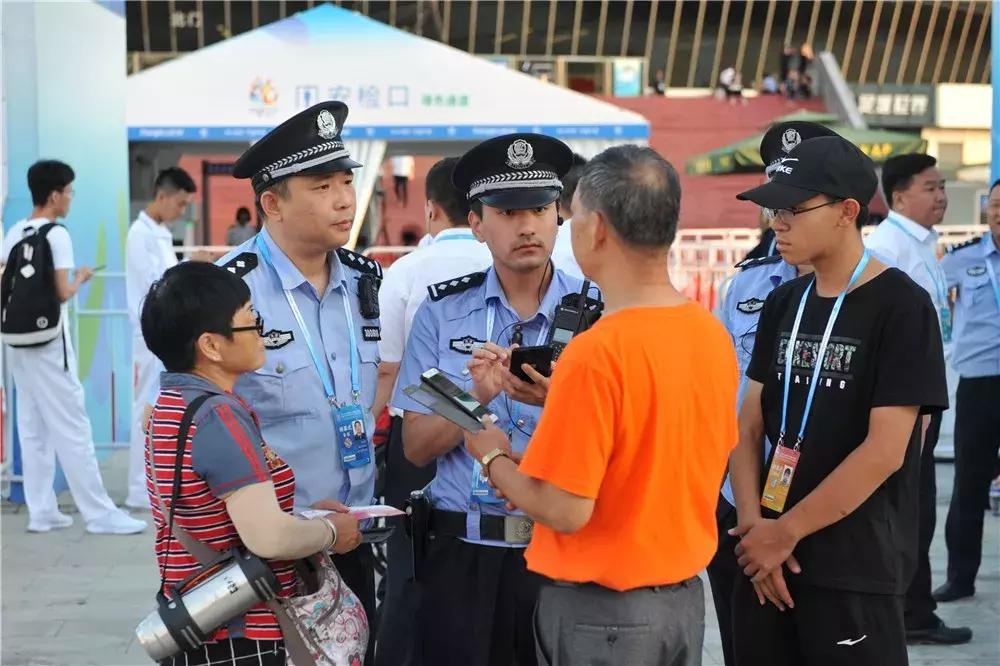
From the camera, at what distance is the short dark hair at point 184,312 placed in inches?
114

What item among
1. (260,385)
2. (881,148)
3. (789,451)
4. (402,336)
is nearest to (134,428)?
(402,336)

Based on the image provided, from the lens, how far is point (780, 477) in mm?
3188

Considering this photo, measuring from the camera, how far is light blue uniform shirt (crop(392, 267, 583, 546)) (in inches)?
132

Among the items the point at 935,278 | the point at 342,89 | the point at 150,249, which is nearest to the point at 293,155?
the point at 935,278

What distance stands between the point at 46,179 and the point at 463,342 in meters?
5.02

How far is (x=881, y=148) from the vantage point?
19.1 m

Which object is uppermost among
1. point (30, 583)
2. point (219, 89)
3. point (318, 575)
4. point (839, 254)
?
point (219, 89)

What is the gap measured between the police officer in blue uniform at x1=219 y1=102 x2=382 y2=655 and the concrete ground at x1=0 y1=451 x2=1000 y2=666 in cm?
251

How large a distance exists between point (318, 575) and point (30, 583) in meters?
4.29

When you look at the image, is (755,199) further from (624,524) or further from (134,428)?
(134,428)

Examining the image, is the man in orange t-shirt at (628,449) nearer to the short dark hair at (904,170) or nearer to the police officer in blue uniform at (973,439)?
the short dark hair at (904,170)

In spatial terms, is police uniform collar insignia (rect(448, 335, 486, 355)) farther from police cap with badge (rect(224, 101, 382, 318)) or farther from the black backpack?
the black backpack

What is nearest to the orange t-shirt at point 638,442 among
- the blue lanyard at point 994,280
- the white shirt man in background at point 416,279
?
the white shirt man in background at point 416,279

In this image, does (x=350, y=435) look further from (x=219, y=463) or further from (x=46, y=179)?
(x=46, y=179)
